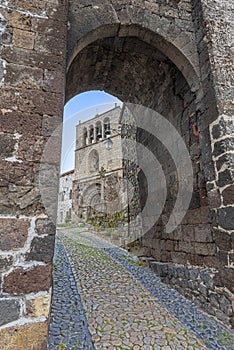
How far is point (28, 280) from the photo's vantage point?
1.50 metres

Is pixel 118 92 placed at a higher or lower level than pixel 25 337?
higher

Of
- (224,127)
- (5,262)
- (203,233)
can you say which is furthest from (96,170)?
(5,262)

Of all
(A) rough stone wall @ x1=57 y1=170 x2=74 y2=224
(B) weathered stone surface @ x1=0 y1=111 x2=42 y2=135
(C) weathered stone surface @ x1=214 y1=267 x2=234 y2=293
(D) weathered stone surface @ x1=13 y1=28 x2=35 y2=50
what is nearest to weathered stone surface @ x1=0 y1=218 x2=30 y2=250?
(B) weathered stone surface @ x1=0 y1=111 x2=42 y2=135

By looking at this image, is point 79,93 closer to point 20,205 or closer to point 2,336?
point 20,205

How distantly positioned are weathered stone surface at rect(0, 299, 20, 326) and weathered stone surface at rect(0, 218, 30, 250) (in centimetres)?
33

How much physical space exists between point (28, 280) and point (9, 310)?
0.20 metres

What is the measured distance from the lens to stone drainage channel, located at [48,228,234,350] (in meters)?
1.83

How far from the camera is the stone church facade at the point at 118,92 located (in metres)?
1.54

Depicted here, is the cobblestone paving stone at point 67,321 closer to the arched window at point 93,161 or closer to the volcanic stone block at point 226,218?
the volcanic stone block at point 226,218

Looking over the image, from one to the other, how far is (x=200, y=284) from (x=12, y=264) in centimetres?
210

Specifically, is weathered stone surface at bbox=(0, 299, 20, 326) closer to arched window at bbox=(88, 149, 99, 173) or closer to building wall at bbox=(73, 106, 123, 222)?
building wall at bbox=(73, 106, 123, 222)

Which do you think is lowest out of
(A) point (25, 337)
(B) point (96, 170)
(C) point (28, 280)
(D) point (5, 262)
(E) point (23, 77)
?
(A) point (25, 337)

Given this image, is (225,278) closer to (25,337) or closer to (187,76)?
(25,337)

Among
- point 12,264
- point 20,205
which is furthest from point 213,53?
point 12,264
